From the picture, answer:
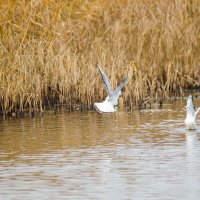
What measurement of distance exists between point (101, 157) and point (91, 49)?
658 centimetres

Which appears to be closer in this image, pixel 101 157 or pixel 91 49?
pixel 101 157

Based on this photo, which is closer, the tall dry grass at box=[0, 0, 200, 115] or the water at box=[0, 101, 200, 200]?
the water at box=[0, 101, 200, 200]

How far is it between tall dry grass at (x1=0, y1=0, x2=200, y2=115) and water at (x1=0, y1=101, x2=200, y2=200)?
578mm

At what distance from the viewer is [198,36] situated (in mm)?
21828

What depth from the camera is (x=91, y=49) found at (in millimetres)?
19531

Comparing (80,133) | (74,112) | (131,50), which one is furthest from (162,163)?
(131,50)

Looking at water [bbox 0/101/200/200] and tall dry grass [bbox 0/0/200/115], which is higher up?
tall dry grass [bbox 0/0/200/115]

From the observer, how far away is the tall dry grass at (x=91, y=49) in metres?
18.2

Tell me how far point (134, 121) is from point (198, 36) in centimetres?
518

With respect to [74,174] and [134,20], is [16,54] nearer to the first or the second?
[134,20]

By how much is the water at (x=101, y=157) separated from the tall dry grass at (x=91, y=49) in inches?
22.8

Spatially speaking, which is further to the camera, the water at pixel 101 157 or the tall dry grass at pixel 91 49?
the tall dry grass at pixel 91 49

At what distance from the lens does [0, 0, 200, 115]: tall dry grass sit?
18.2 m

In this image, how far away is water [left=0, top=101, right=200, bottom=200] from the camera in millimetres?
10781
